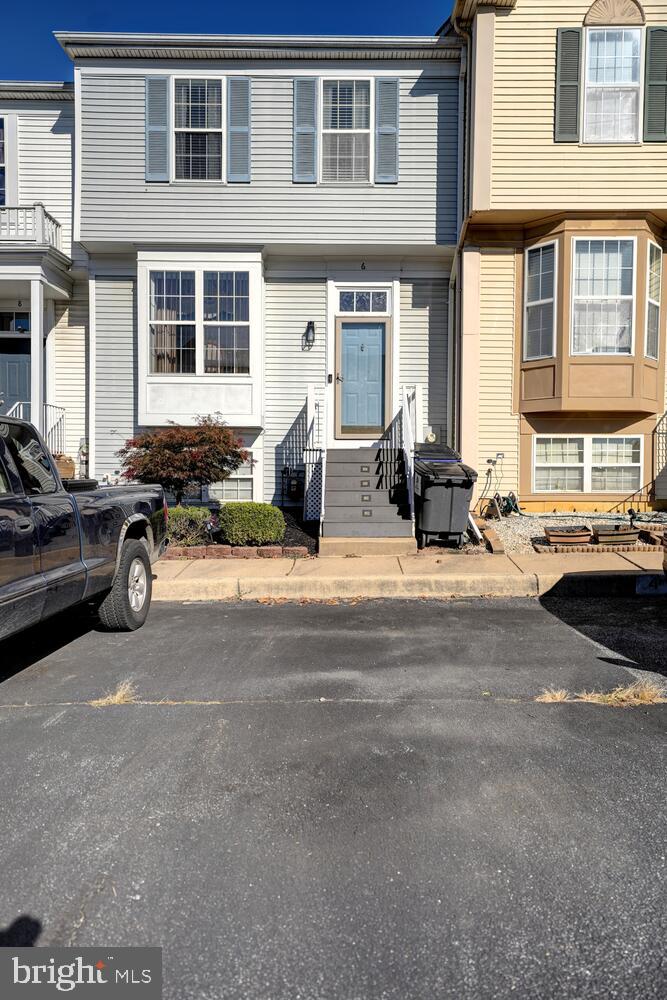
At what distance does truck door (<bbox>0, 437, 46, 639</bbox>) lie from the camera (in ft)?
12.7

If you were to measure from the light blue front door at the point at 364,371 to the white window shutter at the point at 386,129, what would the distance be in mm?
2652

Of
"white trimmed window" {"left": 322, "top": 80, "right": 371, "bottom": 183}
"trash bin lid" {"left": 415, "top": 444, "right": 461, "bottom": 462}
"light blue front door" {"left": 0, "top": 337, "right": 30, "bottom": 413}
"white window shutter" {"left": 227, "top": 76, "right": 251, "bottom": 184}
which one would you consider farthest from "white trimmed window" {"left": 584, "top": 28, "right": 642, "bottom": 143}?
"light blue front door" {"left": 0, "top": 337, "right": 30, "bottom": 413}

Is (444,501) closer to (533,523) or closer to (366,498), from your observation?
(366,498)

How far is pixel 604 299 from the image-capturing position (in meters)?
10.5

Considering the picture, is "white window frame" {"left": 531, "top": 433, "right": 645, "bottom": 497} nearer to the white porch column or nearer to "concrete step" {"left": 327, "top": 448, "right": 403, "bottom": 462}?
"concrete step" {"left": 327, "top": 448, "right": 403, "bottom": 462}

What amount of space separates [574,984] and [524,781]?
1178 millimetres

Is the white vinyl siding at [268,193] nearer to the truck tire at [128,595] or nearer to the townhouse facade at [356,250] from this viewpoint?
the townhouse facade at [356,250]

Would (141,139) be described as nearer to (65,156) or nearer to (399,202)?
(65,156)

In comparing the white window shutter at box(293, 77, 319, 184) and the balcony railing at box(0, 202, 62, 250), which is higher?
the white window shutter at box(293, 77, 319, 184)

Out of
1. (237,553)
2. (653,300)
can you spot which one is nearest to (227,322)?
(237,553)

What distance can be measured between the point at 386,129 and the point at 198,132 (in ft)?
11.1

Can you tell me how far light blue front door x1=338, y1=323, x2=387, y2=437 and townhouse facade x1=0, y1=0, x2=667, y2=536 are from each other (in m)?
0.04

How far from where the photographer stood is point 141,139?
37.9 feet

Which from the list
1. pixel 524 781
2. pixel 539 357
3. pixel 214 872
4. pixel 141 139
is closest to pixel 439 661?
pixel 524 781
